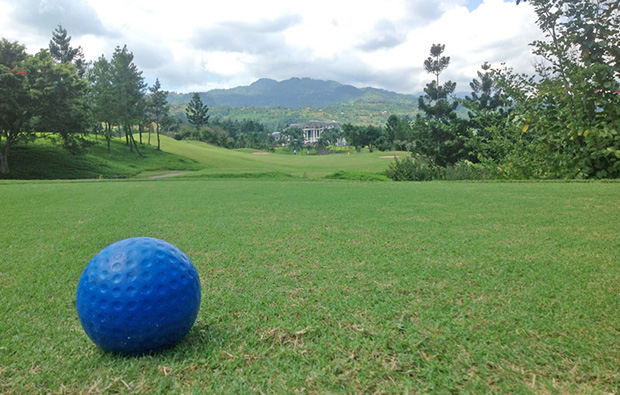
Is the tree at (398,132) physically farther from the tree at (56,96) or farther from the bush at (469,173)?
the tree at (56,96)

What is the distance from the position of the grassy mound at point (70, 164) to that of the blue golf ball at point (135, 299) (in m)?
29.5

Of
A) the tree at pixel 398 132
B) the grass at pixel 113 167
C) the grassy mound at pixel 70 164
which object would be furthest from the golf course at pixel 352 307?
the tree at pixel 398 132

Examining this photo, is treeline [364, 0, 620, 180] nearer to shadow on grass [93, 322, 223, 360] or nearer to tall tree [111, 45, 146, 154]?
shadow on grass [93, 322, 223, 360]

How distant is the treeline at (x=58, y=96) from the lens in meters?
24.7

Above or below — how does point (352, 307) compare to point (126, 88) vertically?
below

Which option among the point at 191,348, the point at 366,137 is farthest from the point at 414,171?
the point at 366,137

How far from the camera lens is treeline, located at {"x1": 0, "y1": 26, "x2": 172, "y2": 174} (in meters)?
24.7

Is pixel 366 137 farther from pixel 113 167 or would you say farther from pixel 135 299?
pixel 135 299

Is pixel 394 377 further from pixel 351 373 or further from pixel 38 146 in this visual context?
pixel 38 146

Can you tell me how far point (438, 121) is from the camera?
31.8 m

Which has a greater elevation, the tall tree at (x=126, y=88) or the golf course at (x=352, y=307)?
the tall tree at (x=126, y=88)

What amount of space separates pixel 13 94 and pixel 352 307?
28631 mm

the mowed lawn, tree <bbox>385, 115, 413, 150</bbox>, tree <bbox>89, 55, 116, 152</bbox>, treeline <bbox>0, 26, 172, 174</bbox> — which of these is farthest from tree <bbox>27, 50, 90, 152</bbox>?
tree <bbox>385, 115, 413, 150</bbox>

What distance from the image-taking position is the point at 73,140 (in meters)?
31.2
